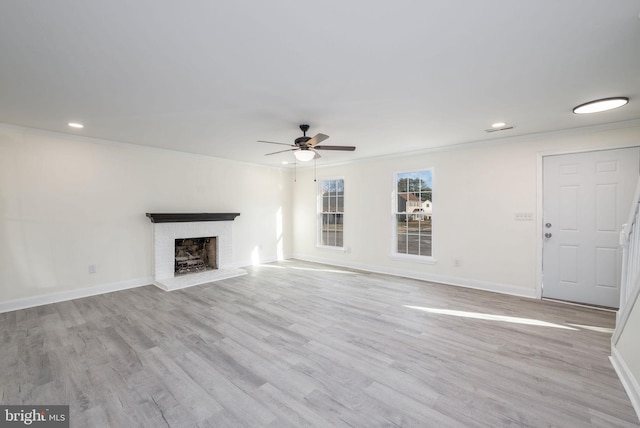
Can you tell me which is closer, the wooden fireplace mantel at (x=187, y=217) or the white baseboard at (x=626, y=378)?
the white baseboard at (x=626, y=378)

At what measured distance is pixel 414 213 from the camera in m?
5.44

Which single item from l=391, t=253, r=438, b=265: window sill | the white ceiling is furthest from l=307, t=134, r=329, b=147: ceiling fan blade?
l=391, t=253, r=438, b=265: window sill

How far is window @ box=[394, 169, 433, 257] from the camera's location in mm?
5289

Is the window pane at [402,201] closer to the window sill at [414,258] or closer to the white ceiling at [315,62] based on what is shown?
the window sill at [414,258]

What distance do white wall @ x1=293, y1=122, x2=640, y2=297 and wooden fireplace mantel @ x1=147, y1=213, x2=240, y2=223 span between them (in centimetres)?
283

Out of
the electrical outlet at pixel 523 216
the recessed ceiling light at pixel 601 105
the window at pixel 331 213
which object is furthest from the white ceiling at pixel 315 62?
the window at pixel 331 213

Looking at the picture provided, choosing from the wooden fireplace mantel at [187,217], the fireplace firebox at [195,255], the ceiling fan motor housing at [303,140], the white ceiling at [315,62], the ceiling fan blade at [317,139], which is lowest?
the fireplace firebox at [195,255]

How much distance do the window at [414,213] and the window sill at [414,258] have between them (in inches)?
3.1

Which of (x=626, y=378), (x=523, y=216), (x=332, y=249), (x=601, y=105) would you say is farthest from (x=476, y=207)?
(x=332, y=249)

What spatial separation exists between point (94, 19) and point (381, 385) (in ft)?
10.3

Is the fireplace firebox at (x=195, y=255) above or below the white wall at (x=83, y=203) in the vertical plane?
below

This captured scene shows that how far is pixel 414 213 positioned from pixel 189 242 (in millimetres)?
4673

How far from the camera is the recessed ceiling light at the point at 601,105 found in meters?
2.85

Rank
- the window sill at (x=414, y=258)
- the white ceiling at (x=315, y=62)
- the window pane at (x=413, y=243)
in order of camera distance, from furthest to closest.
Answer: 1. the window pane at (x=413, y=243)
2. the window sill at (x=414, y=258)
3. the white ceiling at (x=315, y=62)
